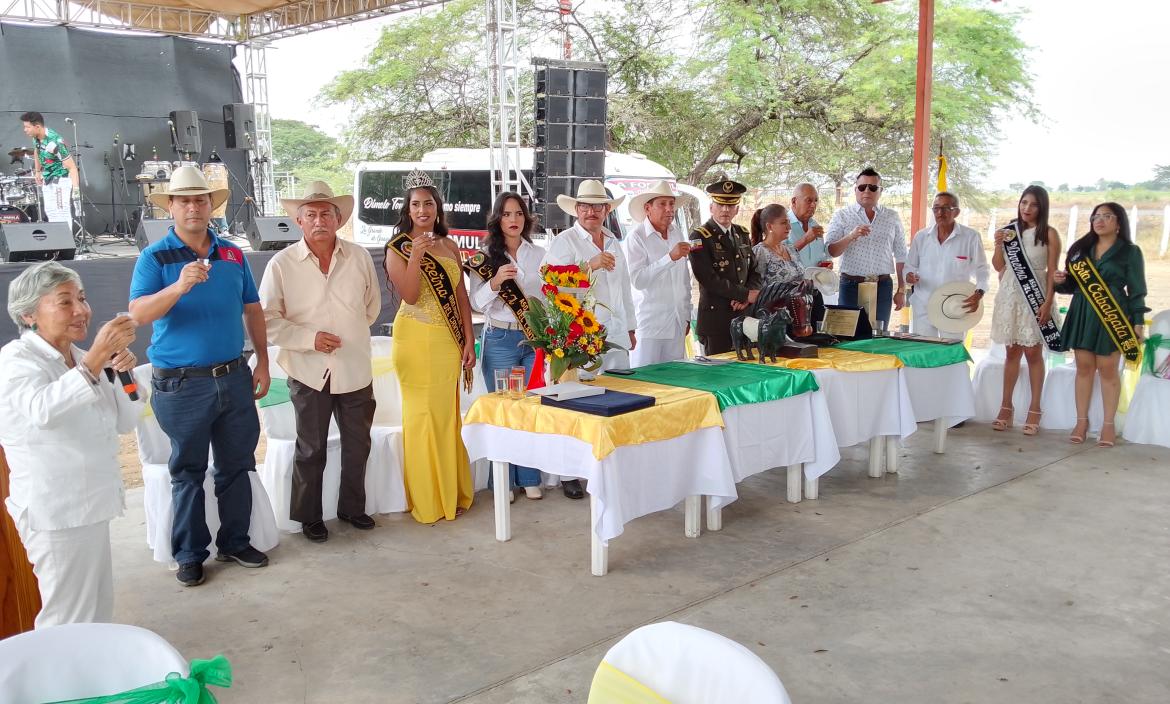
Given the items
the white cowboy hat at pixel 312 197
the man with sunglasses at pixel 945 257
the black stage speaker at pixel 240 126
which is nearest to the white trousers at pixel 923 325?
the man with sunglasses at pixel 945 257

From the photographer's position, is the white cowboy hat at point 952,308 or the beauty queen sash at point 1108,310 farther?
the white cowboy hat at point 952,308

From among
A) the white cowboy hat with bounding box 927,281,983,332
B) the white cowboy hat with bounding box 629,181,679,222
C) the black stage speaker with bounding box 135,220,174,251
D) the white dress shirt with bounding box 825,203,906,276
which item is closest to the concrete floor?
the white cowboy hat with bounding box 927,281,983,332

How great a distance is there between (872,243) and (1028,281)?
939 millimetres

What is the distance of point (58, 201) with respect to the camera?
30.5 ft

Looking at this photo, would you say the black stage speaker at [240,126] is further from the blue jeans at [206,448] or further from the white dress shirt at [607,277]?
the blue jeans at [206,448]

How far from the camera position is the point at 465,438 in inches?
145

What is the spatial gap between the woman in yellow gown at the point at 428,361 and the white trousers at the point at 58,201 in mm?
6935

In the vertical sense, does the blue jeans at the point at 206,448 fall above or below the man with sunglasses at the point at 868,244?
below

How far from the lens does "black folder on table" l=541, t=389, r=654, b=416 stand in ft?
10.9

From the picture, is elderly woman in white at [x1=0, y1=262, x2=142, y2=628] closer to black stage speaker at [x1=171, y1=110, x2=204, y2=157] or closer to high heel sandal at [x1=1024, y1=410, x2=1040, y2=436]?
high heel sandal at [x1=1024, y1=410, x2=1040, y2=436]

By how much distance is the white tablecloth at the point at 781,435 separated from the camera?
3750 millimetres

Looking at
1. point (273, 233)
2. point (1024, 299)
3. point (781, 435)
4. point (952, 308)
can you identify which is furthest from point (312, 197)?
point (273, 233)

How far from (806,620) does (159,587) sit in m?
2.35

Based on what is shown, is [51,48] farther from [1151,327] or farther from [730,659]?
[730,659]
